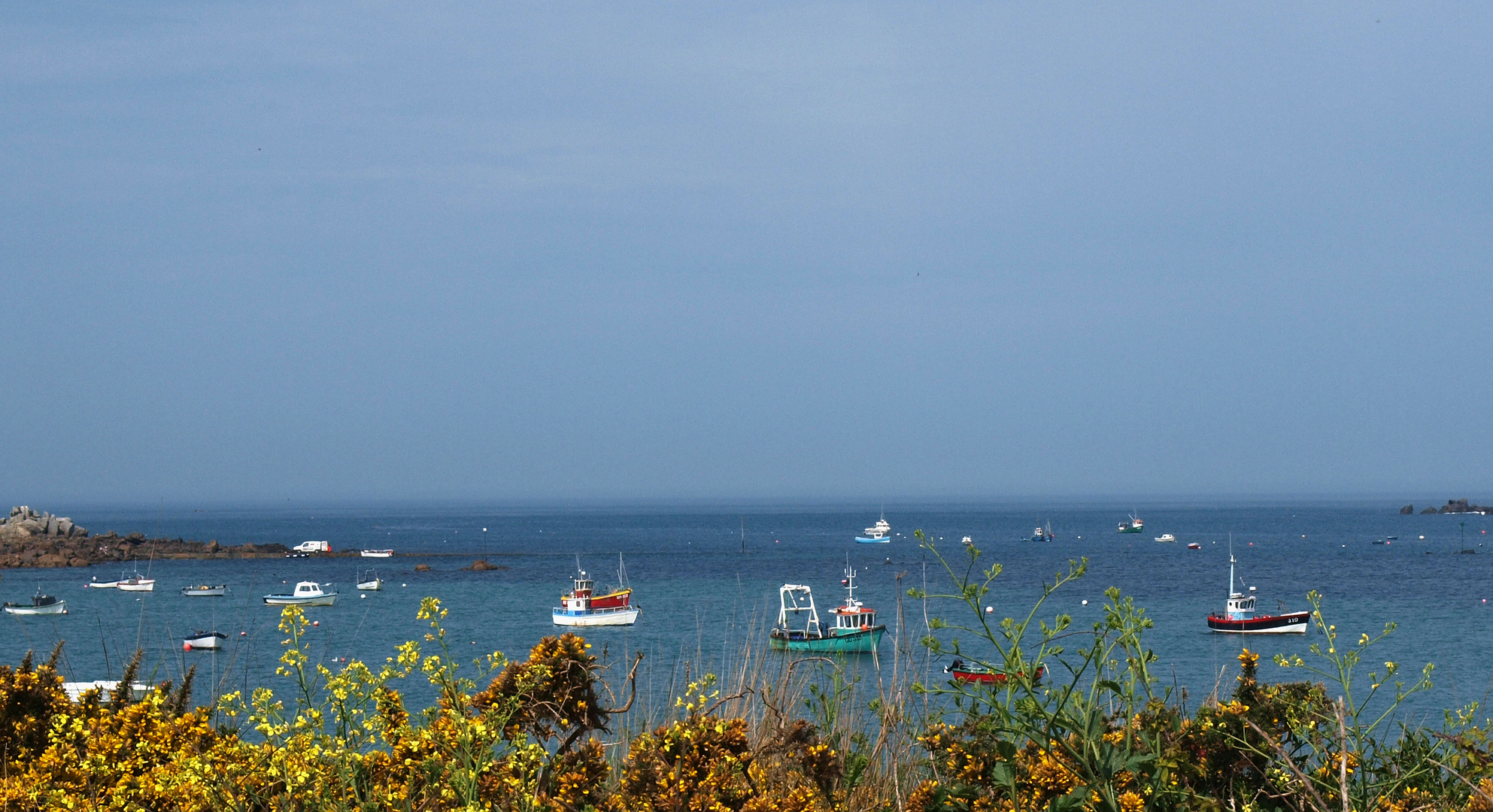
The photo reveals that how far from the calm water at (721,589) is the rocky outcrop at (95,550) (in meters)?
3.03

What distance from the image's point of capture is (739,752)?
215cm

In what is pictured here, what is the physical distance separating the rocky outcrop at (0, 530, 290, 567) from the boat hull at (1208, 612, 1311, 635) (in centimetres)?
7072

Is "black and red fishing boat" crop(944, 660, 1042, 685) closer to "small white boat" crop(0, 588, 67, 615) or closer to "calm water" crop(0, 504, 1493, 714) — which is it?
"calm water" crop(0, 504, 1493, 714)

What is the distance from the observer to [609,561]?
9244 cm

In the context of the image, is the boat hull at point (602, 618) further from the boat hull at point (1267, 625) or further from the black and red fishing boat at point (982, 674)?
the black and red fishing boat at point (982, 674)

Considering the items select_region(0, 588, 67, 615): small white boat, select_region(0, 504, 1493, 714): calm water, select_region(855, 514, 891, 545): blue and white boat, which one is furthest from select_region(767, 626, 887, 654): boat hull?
select_region(855, 514, 891, 545): blue and white boat

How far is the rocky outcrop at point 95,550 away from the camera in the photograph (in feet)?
269

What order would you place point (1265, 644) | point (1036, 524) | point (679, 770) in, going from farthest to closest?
point (1036, 524) → point (1265, 644) → point (679, 770)

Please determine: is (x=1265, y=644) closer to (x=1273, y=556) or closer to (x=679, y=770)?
(x=679, y=770)

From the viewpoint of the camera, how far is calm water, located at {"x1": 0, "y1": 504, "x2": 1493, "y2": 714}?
1109 inches

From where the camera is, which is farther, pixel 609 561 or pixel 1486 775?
pixel 609 561

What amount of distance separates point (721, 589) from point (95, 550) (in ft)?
169

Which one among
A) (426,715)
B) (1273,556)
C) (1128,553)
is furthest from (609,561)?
(426,715)

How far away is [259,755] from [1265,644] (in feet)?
153
